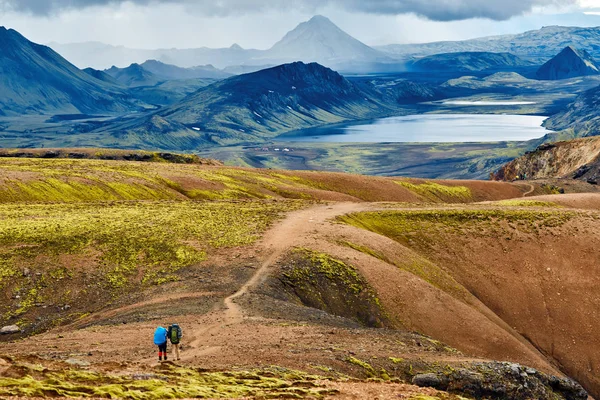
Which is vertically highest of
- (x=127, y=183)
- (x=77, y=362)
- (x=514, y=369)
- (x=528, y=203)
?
(x=127, y=183)

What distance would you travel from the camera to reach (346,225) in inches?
3113

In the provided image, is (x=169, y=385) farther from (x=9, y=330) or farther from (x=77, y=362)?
(x=9, y=330)

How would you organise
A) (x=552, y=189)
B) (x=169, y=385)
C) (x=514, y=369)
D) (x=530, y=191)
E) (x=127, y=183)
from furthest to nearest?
1. (x=552, y=189)
2. (x=530, y=191)
3. (x=127, y=183)
4. (x=514, y=369)
5. (x=169, y=385)

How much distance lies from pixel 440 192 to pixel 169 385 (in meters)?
144

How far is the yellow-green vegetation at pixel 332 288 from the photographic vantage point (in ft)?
186

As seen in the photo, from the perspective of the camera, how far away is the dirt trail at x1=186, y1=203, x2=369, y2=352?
140 ft

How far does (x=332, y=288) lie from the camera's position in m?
58.9

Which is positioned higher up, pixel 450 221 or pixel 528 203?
pixel 450 221

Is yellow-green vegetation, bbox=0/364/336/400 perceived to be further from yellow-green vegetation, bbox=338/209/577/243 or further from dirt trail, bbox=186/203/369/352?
yellow-green vegetation, bbox=338/209/577/243

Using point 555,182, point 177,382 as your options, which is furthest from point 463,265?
point 555,182

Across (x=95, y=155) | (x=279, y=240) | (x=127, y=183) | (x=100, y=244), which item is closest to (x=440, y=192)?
(x=127, y=183)

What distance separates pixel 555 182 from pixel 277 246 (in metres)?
135

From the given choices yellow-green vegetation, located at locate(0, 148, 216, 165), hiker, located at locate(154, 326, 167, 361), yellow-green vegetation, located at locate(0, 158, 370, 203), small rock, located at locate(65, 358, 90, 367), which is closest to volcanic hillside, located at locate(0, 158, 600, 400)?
small rock, located at locate(65, 358, 90, 367)

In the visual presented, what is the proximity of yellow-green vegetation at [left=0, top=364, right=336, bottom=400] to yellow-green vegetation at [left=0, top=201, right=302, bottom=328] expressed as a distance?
79.5ft
